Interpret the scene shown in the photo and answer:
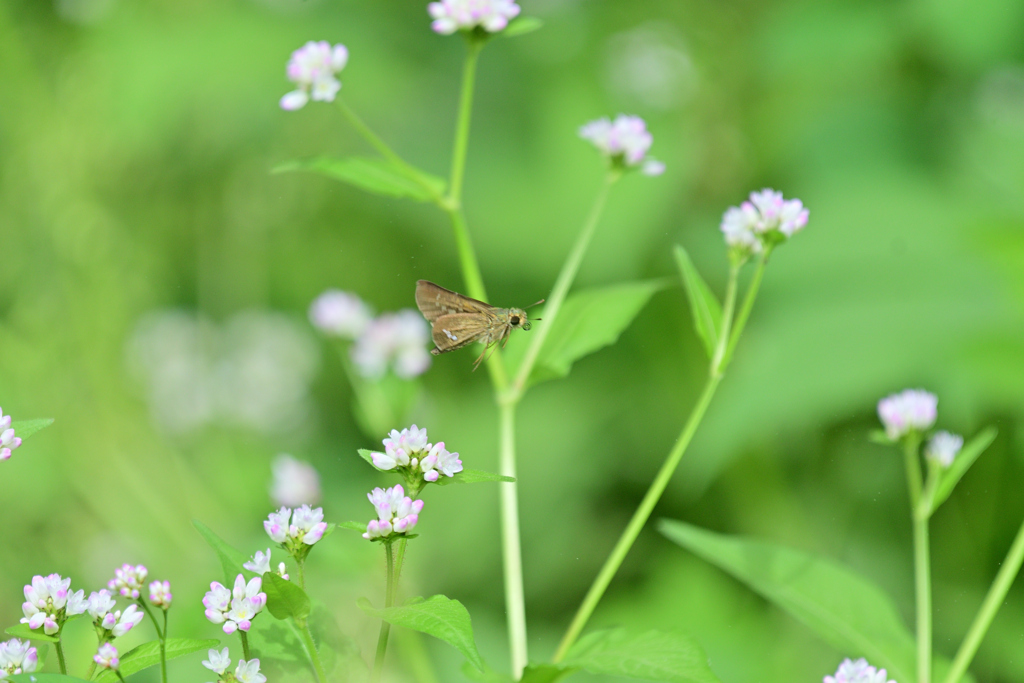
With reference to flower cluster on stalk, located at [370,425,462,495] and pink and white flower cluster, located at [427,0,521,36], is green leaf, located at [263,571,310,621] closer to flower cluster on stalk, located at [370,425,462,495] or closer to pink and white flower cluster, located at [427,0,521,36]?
flower cluster on stalk, located at [370,425,462,495]

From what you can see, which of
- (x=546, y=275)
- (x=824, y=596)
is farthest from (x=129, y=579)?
(x=546, y=275)

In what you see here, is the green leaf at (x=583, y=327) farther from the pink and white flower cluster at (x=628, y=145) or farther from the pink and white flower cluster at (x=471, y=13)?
the pink and white flower cluster at (x=471, y=13)

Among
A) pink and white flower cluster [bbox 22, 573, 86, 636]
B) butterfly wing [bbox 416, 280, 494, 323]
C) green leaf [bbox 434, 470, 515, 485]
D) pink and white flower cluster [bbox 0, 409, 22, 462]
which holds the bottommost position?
pink and white flower cluster [bbox 22, 573, 86, 636]

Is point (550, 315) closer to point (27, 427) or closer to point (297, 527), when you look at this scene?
point (297, 527)

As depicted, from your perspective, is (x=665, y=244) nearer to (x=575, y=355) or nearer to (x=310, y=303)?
(x=310, y=303)

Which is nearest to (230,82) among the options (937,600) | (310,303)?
(310,303)

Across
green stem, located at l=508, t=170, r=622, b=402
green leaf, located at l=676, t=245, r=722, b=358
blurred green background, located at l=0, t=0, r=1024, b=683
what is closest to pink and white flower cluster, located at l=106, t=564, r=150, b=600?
green stem, located at l=508, t=170, r=622, b=402
